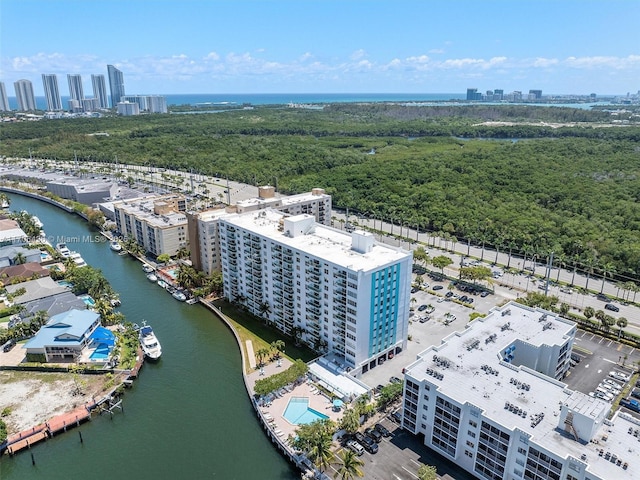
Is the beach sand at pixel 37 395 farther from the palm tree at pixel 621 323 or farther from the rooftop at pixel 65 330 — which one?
the palm tree at pixel 621 323

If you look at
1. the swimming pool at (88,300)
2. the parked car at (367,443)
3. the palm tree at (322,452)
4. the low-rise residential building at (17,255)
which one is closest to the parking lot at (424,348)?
the parked car at (367,443)

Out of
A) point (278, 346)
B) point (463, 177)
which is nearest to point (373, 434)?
point (278, 346)

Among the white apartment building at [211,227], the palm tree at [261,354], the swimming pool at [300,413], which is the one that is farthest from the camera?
the white apartment building at [211,227]

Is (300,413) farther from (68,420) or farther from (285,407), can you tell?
(68,420)

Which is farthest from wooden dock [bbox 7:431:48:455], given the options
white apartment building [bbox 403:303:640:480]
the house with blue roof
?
white apartment building [bbox 403:303:640:480]

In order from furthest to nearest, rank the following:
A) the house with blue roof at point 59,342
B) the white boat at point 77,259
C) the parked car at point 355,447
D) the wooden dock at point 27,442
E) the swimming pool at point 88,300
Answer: the white boat at point 77,259 < the swimming pool at point 88,300 < the house with blue roof at point 59,342 < the wooden dock at point 27,442 < the parked car at point 355,447

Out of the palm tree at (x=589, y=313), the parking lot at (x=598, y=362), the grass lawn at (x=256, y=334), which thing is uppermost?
the palm tree at (x=589, y=313)

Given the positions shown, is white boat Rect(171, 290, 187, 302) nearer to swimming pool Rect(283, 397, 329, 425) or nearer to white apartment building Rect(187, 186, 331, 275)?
white apartment building Rect(187, 186, 331, 275)

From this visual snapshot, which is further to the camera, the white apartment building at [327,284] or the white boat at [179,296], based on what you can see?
the white boat at [179,296]
